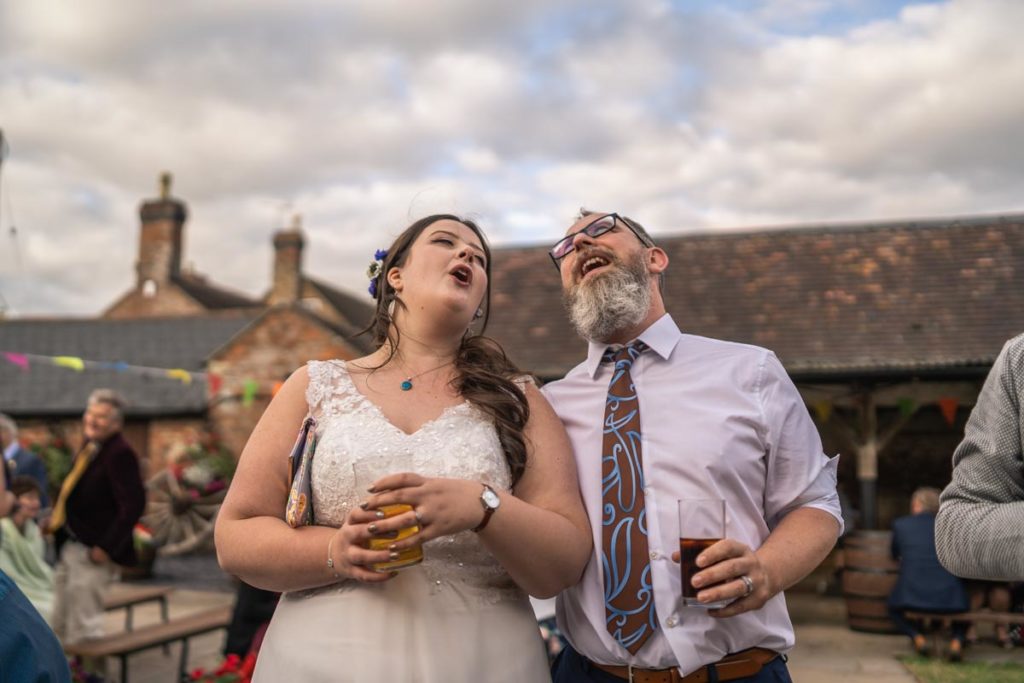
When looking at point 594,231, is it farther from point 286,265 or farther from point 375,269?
point 286,265

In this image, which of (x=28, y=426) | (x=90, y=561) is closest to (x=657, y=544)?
(x=90, y=561)

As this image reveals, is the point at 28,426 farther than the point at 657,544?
Yes

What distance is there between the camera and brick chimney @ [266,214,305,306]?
22106 mm

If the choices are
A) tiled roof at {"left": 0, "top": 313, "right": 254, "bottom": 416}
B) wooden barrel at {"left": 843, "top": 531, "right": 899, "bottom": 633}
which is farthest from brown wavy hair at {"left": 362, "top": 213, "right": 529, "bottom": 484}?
tiled roof at {"left": 0, "top": 313, "right": 254, "bottom": 416}

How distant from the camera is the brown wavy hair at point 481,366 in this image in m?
2.01

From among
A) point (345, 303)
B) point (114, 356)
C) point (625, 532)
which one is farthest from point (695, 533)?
point (345, 303)

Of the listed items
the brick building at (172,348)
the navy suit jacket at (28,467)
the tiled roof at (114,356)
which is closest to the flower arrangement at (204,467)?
the brick building at (172,348)

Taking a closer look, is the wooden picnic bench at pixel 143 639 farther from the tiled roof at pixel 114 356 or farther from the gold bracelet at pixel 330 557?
the tiled roof at pixel 114 356

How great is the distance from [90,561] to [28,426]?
43.6ft

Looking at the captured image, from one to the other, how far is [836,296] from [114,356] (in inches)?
646

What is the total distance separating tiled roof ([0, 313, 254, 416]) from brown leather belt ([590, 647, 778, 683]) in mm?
14645

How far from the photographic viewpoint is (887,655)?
7219 mm

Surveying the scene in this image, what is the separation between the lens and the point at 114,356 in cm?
2002

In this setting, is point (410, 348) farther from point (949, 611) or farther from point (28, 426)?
point (28, 426)
